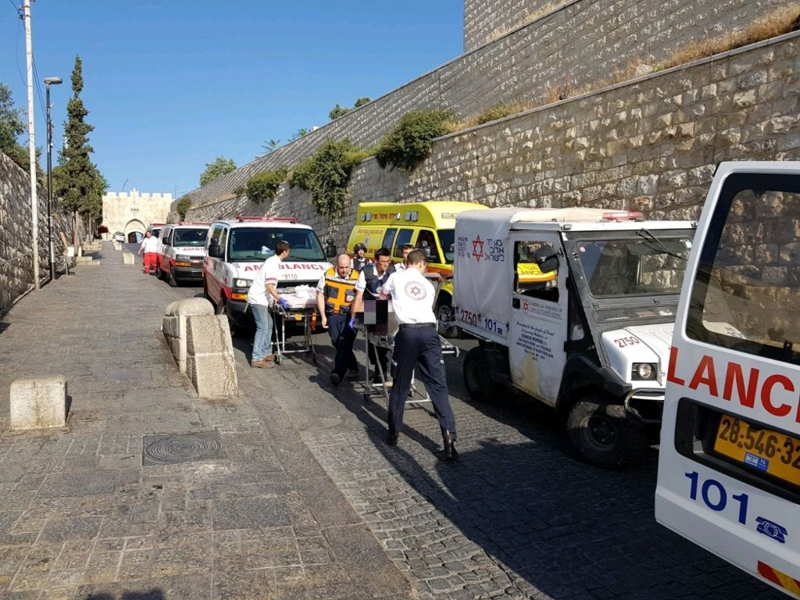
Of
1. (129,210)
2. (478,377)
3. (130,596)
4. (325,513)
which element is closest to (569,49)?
(478,377)

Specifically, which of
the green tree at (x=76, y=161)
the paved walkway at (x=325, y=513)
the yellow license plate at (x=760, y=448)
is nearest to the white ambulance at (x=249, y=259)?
the paved walkway at (x=325, y=513)

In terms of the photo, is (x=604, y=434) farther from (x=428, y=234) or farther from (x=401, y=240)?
(x=401, y=240)

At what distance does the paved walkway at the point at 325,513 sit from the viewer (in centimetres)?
410

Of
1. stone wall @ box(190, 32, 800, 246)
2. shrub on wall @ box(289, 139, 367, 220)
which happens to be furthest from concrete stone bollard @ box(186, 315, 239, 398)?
shrub on wall @ box(289, 139, 367, 220)

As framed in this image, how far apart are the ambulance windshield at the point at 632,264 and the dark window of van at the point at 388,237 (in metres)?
8.28

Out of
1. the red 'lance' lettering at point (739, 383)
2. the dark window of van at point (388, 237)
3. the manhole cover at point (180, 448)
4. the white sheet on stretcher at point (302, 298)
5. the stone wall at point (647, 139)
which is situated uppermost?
the stone wall at point (647, 139)

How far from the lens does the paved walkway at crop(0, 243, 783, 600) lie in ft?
13.5

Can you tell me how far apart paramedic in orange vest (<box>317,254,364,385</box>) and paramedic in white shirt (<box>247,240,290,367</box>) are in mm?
1065

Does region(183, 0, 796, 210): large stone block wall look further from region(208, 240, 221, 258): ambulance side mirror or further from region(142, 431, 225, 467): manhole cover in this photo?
region(142, 431, 225, 467): manhole cover

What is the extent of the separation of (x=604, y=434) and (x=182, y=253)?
19186mm

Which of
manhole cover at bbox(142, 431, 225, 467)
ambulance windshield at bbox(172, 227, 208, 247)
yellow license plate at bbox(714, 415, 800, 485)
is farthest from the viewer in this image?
ambulance windshield at bbox(172, 227, 208, 247)

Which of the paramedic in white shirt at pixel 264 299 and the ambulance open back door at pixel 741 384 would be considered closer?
the ambulance open back door at pixel 741 384

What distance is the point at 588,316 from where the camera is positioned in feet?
20.4

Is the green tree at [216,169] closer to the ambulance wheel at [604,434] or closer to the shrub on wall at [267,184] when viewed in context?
the shrub on wall at [267,184]
